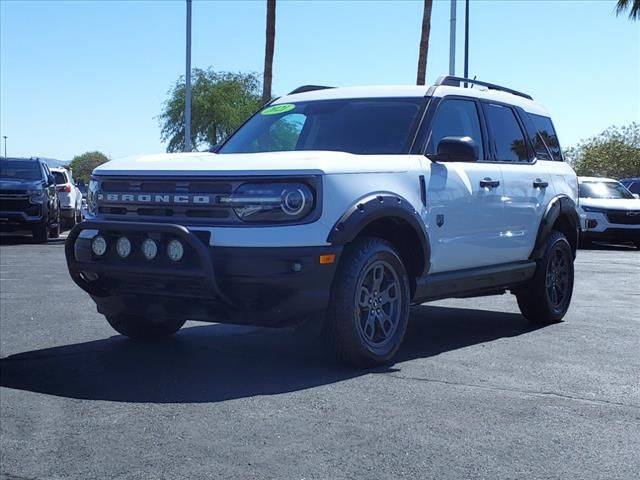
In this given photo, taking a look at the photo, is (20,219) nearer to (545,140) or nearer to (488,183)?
(545,140)

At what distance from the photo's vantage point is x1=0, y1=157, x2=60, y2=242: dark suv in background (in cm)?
1936

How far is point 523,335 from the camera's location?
788 cm

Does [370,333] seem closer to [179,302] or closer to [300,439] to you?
[179,302]

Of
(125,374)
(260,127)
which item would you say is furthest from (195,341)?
(260,127)

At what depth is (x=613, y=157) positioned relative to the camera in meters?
70.7

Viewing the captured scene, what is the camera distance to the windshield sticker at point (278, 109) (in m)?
7.70

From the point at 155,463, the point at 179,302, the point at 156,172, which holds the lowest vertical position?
the point at 155,463

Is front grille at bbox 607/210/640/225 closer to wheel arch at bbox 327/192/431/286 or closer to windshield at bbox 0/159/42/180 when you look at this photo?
windshield at bbox 0/159/42/180

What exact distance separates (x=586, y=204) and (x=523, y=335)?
13964mm

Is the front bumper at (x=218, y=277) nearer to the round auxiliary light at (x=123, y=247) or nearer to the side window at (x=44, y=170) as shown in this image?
the round auxiliary light at (x=123, y=247)

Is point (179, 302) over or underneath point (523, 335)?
over

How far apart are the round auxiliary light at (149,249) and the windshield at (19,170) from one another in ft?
50.1

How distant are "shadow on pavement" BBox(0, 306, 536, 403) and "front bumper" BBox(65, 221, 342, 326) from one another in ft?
1.27

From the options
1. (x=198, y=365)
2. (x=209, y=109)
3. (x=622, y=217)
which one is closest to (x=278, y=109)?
(x=198, y=365)
